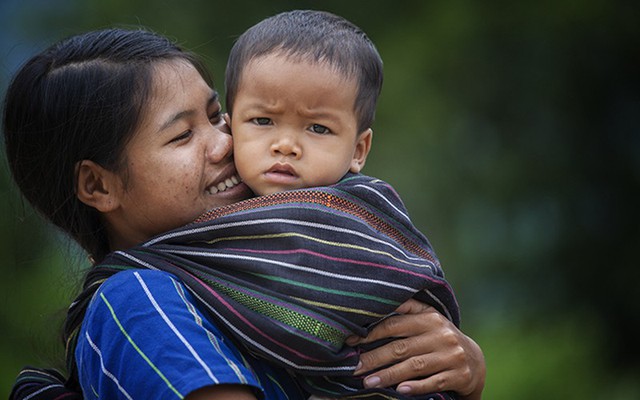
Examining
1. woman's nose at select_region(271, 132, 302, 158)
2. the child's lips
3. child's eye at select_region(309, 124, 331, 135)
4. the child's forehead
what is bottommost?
the child's lips

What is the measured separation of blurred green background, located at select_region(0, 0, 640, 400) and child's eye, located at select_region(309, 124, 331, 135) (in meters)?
4.87

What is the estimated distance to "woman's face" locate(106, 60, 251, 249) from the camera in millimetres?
2258

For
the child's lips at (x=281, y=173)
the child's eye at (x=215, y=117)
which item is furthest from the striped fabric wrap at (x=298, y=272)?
the child's eye at (x=215, y=117)

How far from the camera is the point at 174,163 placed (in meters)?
2.25

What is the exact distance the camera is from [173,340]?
184 centimetres

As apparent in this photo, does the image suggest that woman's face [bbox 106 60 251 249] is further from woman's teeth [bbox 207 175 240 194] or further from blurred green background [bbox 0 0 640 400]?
blurred green background [bbox 0 0 640 400]

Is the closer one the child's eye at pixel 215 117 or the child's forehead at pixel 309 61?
the child's forehead at pixel 309 61

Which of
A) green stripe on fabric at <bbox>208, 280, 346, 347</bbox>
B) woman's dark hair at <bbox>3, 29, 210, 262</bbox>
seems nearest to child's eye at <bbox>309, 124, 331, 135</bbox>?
woman's dark hair at <bbox>3, 29, 210, 262</bbox>

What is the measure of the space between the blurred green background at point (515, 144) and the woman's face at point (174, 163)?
477cm

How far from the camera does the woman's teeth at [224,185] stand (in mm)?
2311

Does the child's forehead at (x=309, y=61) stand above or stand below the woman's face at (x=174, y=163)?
above

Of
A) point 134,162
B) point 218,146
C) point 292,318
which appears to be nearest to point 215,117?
point 218,146

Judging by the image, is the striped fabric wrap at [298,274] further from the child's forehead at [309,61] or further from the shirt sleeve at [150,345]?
the child's forehead at [309,61]

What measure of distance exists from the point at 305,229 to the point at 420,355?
417 mm
